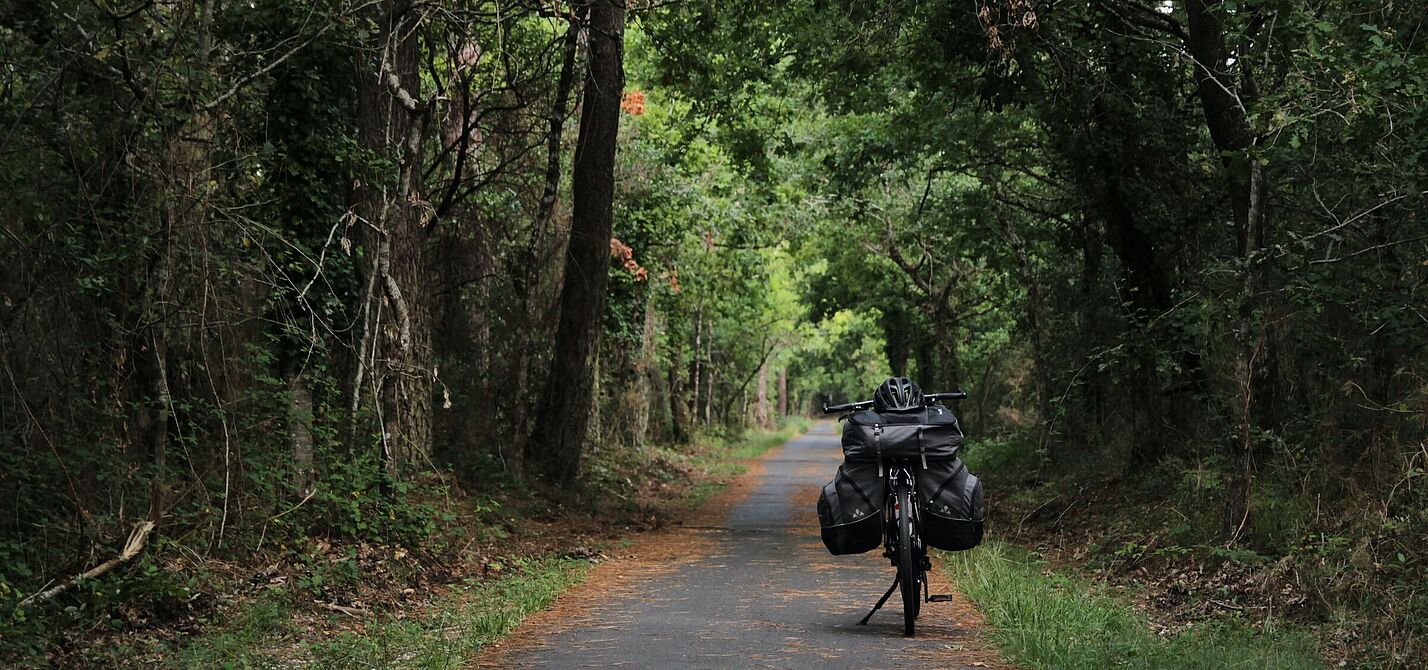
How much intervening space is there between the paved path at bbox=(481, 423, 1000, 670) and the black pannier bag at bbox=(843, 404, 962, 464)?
4.13 ft

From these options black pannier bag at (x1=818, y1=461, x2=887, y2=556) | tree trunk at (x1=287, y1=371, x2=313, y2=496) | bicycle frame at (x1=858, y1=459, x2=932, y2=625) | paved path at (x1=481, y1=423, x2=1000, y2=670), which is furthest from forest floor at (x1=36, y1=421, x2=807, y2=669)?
bicycle frame at (x1=858, y1=459, x2=932, y2=625)

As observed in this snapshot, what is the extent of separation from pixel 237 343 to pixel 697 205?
16.6 meters

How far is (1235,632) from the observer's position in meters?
8.50

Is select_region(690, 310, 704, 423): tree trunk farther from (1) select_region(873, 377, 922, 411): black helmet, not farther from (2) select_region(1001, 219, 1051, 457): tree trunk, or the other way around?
(1) select_region(873, 377, 922, 411): black helmet

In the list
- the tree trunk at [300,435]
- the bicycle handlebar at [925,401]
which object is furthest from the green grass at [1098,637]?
the tree trunk at [300,435]

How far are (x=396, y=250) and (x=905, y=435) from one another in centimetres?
630

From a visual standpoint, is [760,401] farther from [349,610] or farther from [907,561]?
[907,561]

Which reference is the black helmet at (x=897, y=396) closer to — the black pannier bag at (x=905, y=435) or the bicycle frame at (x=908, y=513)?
the black pannier bag at (x=905, y=435)

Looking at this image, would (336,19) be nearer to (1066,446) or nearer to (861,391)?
(1066,446)

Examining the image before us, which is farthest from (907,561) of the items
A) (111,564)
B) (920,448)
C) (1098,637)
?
(111,564)

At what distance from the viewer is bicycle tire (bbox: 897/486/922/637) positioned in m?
8.39

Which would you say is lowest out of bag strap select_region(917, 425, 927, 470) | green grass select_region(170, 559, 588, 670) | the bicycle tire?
green grass select_region(170, 559, 588, 670)

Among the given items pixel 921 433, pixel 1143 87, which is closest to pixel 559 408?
pixel 1143 87

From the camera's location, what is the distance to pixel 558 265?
791 inches
